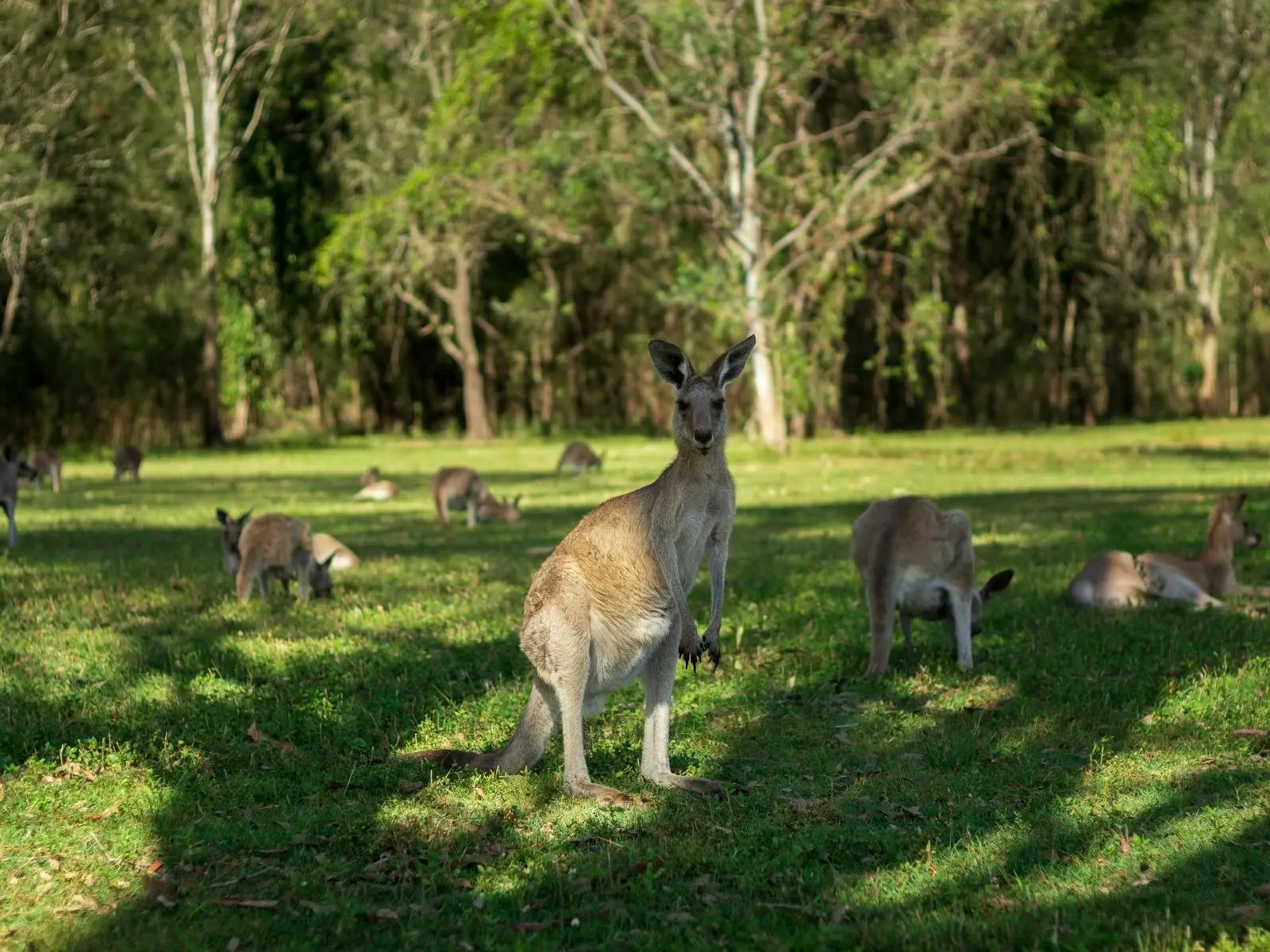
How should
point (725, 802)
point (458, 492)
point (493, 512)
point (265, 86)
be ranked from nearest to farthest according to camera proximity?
point (725, 802) → point (458, 492) → point (493, 512) → point (265, 86)

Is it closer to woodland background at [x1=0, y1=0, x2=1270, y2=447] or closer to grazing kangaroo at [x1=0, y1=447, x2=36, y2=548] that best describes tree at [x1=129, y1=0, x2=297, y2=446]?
woodland background at [x1=0, y1=0, x2=1270, y2=447]

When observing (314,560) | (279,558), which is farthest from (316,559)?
(279,558)

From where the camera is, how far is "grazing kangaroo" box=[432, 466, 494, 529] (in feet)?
50.3

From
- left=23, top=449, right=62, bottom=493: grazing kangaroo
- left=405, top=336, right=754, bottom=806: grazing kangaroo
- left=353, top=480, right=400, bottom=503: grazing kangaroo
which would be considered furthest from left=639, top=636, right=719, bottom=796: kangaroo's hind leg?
left=23, top=449, right=62, bottom=493: grazing kangaroo

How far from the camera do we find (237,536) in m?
10.9

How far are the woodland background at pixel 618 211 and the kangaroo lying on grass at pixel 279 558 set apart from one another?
16.2 m

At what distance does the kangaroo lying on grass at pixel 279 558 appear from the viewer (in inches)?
384

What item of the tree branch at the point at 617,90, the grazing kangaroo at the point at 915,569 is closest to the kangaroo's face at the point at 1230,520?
the grazing kangaroo at the point at 915,569

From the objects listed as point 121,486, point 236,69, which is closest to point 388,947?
point 121,486

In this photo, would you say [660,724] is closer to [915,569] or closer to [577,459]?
[915,569]

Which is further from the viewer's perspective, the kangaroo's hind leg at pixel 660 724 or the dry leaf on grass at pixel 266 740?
the dry leaf on grass at pixel 266 740

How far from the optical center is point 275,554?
32.0ft

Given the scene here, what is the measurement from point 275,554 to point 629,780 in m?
4.82

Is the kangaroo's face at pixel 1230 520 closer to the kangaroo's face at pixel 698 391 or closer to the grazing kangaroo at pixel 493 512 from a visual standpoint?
the kangaroo's face at pixel 698 391
